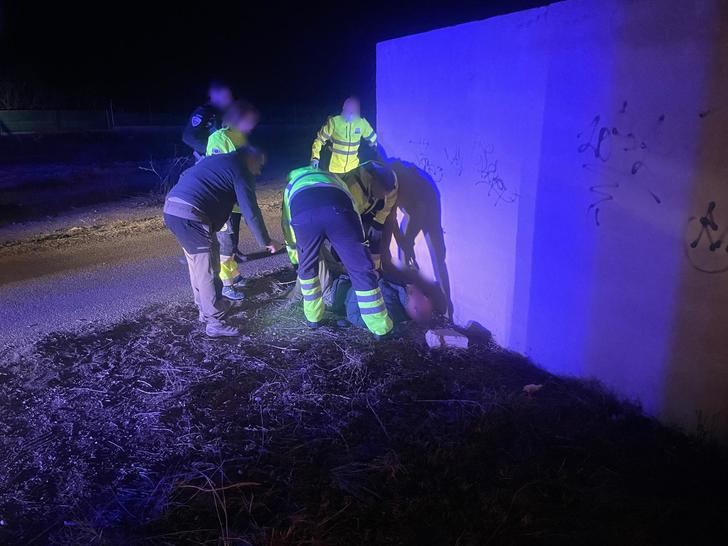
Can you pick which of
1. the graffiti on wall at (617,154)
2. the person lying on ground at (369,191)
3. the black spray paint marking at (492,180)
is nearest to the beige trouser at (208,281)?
the person lying on ground at (369,191)

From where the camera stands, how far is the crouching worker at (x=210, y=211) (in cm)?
473

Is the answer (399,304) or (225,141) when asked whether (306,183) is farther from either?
(225,141)

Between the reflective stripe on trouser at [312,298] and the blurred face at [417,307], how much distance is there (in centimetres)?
83

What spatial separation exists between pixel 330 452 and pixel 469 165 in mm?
2624

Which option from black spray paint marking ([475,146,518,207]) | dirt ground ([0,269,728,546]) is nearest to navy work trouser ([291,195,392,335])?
dirt ground ([0,269,728,546])

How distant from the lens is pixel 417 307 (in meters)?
5.11

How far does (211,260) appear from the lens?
15.9 ft

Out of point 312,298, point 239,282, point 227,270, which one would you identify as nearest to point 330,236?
point 312,298

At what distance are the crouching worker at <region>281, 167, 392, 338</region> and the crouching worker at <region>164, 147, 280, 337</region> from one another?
0.41 m

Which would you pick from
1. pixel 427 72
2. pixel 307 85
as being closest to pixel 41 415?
pixel 427 72

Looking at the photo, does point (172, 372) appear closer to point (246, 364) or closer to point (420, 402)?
point (246, 364)

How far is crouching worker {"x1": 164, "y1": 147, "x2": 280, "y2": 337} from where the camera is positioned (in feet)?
15.5

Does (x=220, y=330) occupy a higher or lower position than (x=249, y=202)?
lower

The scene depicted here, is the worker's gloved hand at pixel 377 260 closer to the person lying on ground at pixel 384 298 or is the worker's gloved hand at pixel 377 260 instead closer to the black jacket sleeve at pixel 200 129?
the person lying on ground at pixel 384 298
